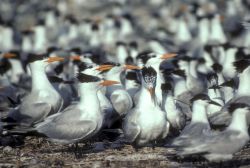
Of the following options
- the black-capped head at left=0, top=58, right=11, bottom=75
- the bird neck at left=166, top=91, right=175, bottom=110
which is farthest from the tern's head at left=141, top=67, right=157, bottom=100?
the black-capped head at left=0, top=58, right=11, bottom=75

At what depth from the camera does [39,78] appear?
11938 mm

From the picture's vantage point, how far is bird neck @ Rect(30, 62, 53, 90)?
11828mm

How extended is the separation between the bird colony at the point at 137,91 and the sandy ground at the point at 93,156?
0.17 metres

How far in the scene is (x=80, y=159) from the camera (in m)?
9.70

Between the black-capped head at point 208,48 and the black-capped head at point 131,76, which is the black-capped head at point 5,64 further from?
the black-capped head at point 208,48

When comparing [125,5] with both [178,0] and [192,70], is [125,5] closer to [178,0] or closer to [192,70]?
[178,0]

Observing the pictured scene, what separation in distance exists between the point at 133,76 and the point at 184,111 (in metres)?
2.14

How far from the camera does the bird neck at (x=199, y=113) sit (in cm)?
973

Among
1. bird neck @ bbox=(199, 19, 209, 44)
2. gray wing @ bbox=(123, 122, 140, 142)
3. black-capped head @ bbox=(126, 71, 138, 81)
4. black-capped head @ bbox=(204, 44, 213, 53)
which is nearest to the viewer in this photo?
gray wing @ bbox=(123, 122, 140, 142)

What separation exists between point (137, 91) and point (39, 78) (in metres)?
2.11

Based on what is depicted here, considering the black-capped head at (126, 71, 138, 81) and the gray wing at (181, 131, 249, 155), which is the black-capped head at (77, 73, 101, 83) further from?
the black-capped head at (126, 71, 138, 81)

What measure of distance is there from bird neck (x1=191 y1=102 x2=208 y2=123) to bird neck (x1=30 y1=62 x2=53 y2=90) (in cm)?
293

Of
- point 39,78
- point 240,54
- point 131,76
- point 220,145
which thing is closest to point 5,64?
point 131,76

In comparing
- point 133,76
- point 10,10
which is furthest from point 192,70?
point 10,10
